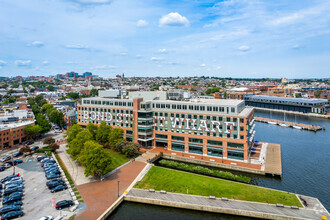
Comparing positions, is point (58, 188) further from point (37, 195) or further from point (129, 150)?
point (129, 150)

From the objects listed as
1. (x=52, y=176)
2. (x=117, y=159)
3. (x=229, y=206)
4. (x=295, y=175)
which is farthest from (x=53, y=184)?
(x=295, y=175)

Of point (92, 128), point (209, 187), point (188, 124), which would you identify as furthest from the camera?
point (92, 128)

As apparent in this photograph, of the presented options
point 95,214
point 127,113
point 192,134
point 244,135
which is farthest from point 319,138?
point 95,214

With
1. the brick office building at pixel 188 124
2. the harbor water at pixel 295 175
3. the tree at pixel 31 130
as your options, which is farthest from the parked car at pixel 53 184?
the tree at pixel 31 130

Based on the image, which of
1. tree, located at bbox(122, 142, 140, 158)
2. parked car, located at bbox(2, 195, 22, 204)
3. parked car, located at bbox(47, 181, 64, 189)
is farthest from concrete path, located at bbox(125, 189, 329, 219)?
parked car, located at bbox(2, 195, 22, 204)

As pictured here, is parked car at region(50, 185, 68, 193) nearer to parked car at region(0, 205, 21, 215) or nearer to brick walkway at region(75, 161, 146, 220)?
brick walkway at region(75, 161, 146, 220)

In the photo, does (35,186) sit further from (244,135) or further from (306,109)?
(306,109)
